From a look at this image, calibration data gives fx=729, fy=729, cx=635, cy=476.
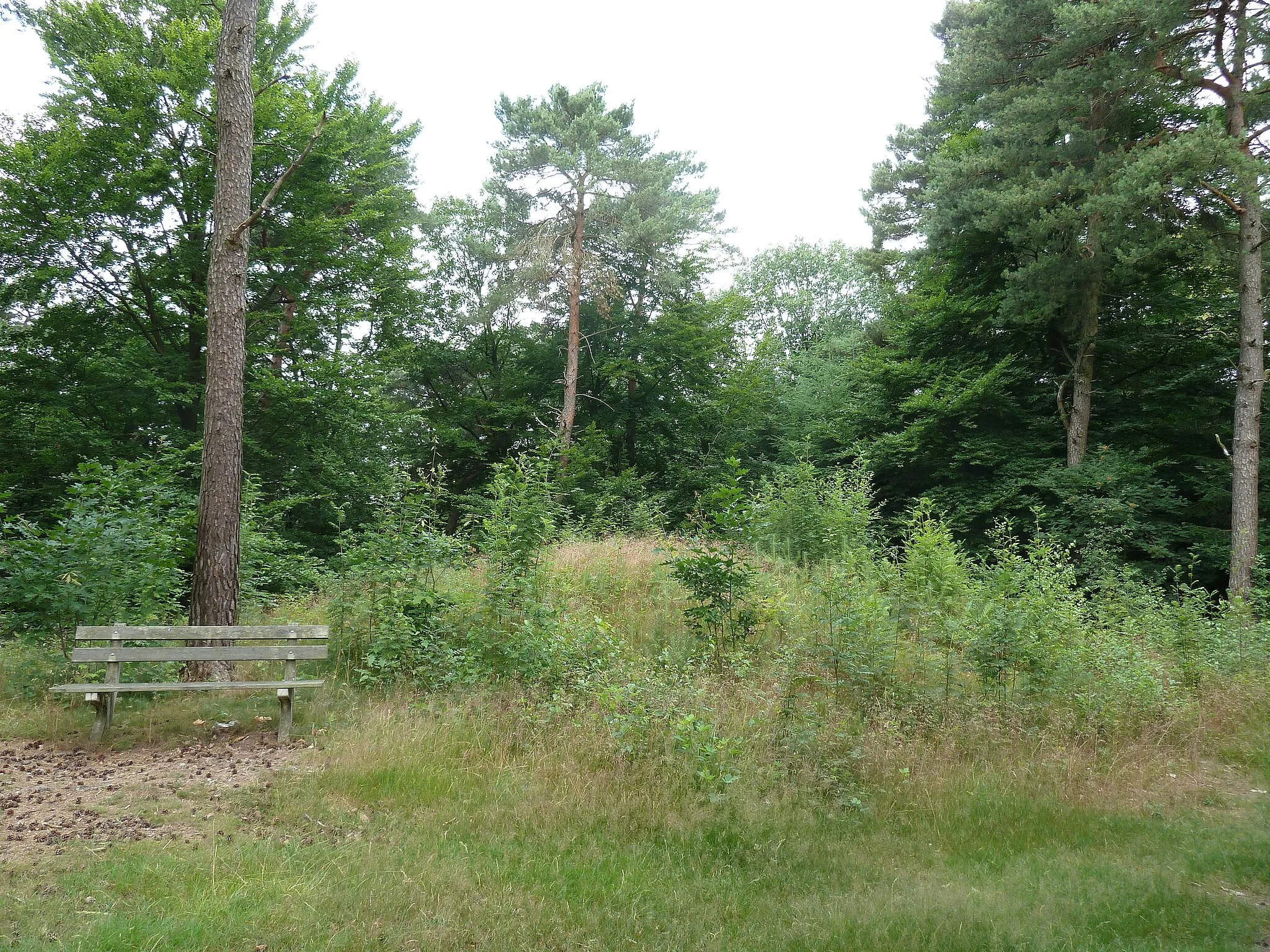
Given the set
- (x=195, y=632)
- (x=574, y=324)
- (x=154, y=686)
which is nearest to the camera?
(x=154, y=686)

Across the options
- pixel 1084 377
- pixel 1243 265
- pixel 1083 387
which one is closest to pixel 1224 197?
pixel 1243 265

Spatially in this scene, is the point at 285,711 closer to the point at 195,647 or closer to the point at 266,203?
the point at 195,647

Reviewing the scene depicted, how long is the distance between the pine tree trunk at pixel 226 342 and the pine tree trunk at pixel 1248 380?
49.3ft

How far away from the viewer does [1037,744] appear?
6152 mm

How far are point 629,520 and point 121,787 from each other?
12.6m

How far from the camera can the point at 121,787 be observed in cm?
498

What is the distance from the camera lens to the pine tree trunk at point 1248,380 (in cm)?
1243

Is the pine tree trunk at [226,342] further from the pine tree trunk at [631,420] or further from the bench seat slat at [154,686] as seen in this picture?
the pine tree trunk at [631,420]

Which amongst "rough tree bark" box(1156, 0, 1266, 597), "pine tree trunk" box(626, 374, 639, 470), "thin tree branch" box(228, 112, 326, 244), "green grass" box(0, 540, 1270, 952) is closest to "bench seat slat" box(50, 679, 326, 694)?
"green grass" box(0, 540, 1270, 952)

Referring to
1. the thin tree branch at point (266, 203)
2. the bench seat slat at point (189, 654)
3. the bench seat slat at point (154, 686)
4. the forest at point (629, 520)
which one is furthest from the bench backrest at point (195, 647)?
the thin tree branch at point (266, 203)

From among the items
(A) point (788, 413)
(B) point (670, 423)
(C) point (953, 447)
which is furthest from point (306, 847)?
(A) point (788, 413)

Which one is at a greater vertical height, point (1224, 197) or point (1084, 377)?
point (1224, 197)

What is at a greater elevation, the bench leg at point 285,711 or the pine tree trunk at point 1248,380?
the pine tree trunk at point 1248,380

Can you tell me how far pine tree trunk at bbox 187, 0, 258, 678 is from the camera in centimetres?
740
